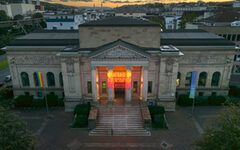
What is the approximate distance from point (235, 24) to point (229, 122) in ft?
176

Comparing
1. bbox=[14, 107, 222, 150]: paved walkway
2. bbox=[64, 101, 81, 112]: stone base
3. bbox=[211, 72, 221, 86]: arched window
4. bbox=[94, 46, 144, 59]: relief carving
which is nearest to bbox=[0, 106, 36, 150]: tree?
bbox=[14, 107, 222, 150]: paved walkway

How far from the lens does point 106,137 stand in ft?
110

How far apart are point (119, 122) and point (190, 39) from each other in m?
27.6

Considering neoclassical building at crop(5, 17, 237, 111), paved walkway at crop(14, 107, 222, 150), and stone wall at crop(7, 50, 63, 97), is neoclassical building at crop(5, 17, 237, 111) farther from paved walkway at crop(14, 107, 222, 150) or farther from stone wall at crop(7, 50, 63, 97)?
paved walkway at crop(14, 107, 222, 150)

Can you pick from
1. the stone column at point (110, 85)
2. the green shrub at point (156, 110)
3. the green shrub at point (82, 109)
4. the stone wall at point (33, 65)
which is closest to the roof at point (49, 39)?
the stone wall at point (33, 65)

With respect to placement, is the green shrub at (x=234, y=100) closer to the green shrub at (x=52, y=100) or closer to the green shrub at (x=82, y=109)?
the green shrub at (x=82, y=109)

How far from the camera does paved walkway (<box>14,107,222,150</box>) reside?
1237 inches

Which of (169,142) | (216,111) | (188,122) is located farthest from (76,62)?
(216,111)

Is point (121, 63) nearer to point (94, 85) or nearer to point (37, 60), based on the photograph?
point (94, 85)

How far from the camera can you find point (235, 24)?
204 feet

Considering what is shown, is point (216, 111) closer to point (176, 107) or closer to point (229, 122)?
point (176, 107)

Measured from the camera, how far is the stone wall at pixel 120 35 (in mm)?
37750

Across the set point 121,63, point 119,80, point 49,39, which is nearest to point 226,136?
point 121,63

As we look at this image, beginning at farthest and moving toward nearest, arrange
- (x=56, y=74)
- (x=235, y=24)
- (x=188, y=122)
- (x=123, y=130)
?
(x=235, y=24) → (x=56, y=74) → (x=188, y=122) → (x=123, y=130)
